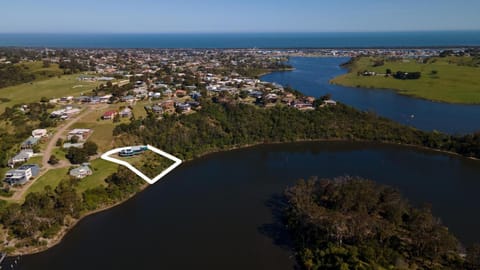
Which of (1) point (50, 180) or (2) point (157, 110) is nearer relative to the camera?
(1) point (50, 180)

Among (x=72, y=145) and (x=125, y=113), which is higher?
(x=125, y=113)

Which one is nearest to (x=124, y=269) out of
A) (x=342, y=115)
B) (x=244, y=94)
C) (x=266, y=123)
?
(x=266, y=123)

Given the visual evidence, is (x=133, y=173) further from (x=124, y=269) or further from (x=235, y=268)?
(x=235, y=268)

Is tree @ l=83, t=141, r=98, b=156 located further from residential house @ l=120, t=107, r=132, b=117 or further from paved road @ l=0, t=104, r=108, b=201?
residential house @ l=120, t=107, r=132, b=117

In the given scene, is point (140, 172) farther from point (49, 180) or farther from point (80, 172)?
point (49, 180)

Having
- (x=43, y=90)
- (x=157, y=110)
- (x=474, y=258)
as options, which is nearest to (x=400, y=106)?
(x=157, y=110)

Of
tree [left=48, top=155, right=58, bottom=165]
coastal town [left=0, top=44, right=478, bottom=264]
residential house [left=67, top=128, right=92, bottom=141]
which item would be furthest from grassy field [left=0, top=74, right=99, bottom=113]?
tree [left=48, top=155, right=58, bottom=165]

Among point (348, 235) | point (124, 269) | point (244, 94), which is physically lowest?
point (124, 269)
